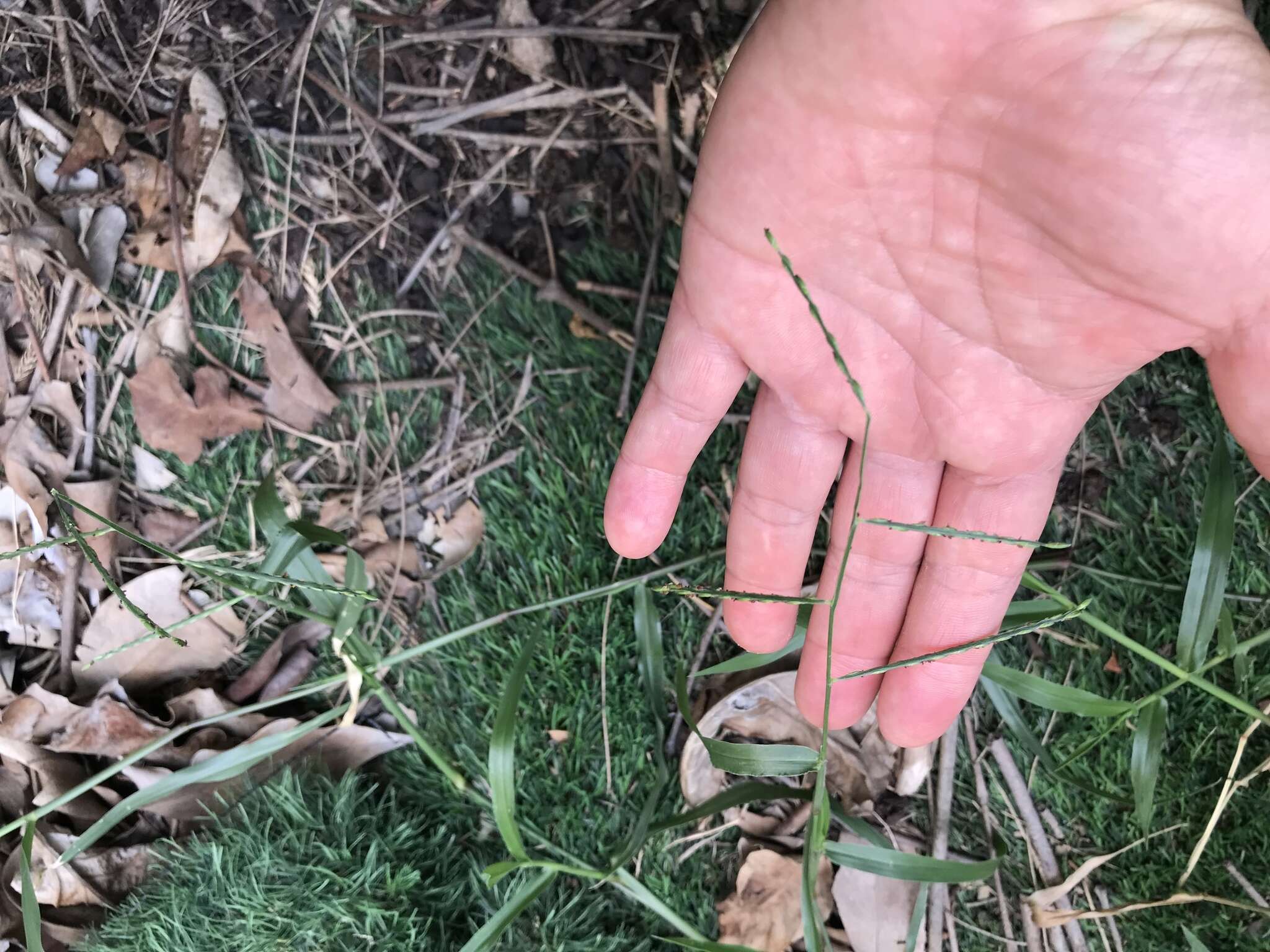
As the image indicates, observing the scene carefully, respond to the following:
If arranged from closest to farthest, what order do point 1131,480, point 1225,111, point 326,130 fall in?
point 1225,111 < point 1131,480 < point 326,130

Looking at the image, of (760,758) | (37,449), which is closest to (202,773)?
(37,449)

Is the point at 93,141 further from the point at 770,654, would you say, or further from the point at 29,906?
the point at 770,654

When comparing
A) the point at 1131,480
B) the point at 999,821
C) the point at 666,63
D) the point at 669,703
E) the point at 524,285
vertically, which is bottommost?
the point at 999,821

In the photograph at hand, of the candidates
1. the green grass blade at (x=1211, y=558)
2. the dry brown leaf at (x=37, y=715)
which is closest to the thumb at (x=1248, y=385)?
the green grass blade at (x=1211, y=558)

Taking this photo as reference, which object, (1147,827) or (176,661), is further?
(176,661)

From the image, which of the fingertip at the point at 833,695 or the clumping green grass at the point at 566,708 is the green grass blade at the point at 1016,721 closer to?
the clumping green grass at the point at 566,708

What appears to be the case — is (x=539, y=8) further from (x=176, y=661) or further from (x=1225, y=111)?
(x=176, y=661)

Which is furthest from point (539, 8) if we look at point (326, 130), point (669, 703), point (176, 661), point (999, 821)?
point (999, 821)
